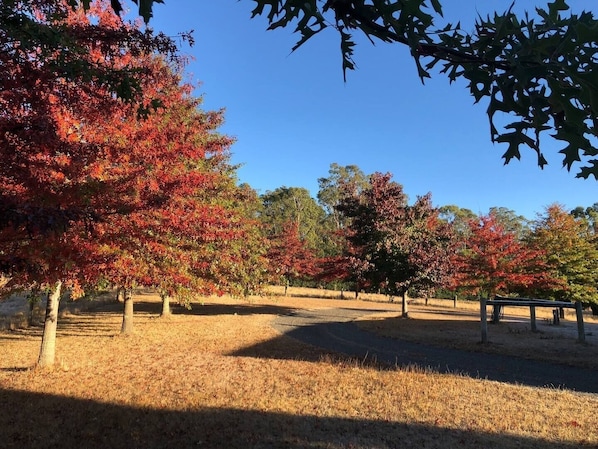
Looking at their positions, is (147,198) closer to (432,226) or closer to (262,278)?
(262,278)

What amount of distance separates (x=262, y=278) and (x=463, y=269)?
10.8 metres

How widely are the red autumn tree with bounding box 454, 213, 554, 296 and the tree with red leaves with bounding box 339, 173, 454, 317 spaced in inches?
58.8

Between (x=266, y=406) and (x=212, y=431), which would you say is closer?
(x=212, y=431)

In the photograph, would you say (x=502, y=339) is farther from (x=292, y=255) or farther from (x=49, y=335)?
(x=292, y=255)

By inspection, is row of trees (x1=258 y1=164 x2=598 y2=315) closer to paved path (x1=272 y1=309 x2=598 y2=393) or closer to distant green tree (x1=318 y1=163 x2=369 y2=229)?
paved path (x1=272 y1=309 x2=598 y2=393)

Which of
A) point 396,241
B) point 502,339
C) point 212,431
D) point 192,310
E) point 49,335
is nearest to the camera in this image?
point 212,431

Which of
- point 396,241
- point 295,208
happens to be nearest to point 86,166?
point 396,241

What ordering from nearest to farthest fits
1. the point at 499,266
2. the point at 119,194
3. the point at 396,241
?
the point at 119,194, the point at 396,241, the point at 499,266

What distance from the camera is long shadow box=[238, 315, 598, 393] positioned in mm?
8844

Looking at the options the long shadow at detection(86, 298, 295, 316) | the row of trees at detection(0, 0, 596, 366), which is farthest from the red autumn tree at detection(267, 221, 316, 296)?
the row of trees at detection(0, 0, 596, 366)

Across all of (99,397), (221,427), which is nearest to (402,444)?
(221,427)

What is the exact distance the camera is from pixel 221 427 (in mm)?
5469

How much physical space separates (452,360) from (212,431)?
24.7 feet

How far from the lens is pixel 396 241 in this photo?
66.6ft
